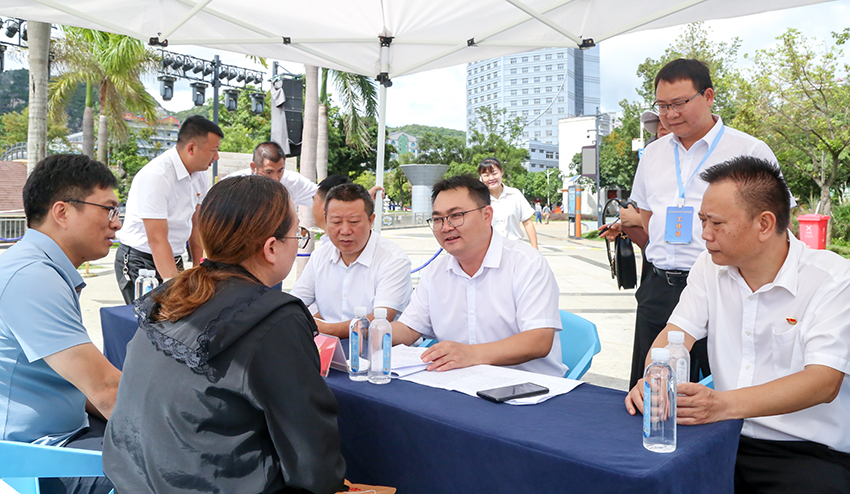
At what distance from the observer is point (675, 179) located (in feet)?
A: 9.14

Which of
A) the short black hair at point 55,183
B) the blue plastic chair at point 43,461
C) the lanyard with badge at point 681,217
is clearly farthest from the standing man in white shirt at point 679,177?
the short black hair at point 55,183

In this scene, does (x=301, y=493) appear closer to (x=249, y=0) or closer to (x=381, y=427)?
(x=381, y=427)

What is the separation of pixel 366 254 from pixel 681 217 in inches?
63.8

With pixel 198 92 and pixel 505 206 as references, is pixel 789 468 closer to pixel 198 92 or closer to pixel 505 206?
pixel 505 206

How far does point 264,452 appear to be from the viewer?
4.15 feet

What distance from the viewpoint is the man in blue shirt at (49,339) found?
5.58 feet

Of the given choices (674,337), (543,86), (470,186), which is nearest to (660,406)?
(674,337)

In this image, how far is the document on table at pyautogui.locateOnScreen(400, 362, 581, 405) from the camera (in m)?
1.74

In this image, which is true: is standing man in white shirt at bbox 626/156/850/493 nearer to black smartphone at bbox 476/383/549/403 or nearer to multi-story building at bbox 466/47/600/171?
black smartphone at bbox 476/383/549/403

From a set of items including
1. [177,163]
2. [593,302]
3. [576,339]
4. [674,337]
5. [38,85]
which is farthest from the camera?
[38,85]

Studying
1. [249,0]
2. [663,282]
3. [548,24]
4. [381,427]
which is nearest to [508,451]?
[381,427]

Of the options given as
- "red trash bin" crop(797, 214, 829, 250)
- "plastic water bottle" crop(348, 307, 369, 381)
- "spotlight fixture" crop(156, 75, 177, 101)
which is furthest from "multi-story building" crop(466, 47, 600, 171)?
"plastic water bottle" crop(348, 307, 369, 381)

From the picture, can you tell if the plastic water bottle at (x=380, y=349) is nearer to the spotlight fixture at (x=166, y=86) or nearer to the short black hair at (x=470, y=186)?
the short black hair at (x=470, y=186)

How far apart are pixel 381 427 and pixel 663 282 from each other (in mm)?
1772
